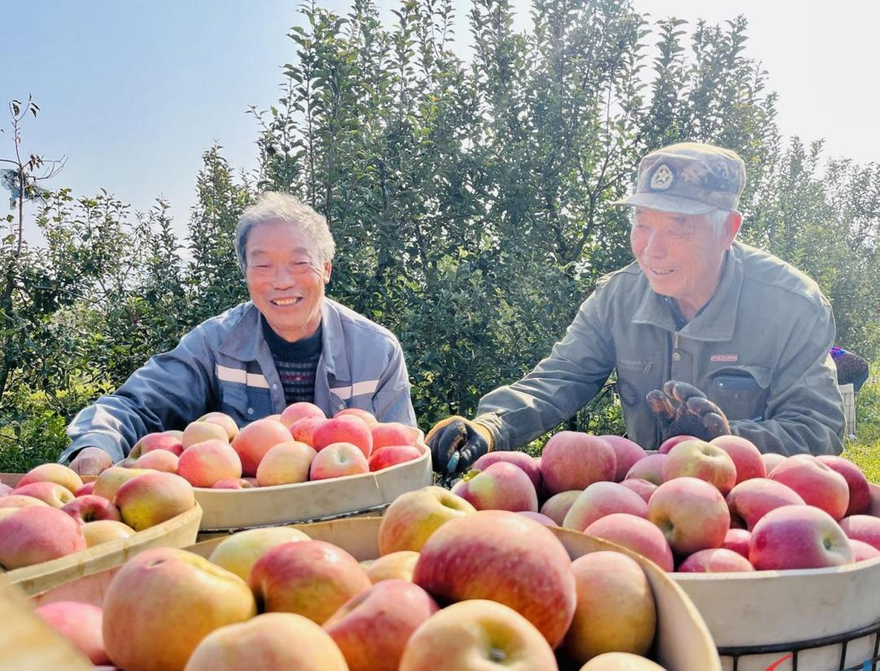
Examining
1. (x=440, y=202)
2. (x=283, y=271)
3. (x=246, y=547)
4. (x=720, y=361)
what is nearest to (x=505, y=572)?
(x=246, y=547)

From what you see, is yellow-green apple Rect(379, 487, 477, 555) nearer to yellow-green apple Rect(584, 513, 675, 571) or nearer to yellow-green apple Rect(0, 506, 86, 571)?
yellow-green apple Rect(584, 513, 675, 571)

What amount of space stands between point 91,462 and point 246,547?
1.25 metres

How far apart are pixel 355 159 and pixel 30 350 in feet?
9.30

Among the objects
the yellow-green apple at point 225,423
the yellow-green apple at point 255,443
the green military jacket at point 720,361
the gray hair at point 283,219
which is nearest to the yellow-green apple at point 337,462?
the yellow-green apple at point 255,443

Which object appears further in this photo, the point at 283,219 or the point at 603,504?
the point at 283,219

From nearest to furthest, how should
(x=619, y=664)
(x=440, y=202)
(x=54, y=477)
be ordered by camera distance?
1. (x=619, y=664)
2. (x=54, y=477)
3. (x=440, y=202)

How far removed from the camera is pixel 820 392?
8.70 feet

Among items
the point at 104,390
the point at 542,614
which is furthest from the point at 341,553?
the point at 104,390

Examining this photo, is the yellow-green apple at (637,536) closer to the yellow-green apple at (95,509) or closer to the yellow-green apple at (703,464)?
the yellow-green apple at (703,464)

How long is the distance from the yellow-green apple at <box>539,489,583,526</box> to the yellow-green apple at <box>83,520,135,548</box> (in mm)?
855

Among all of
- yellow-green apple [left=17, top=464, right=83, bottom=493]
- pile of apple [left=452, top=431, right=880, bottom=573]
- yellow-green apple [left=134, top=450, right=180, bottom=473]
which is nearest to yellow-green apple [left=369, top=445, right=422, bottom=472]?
pile of apple [left=452, top=431, right=880, bottom=573]

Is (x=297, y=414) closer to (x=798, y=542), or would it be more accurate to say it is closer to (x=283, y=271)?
(x=283, y=271)

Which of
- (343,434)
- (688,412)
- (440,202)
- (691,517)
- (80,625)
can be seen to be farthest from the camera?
(440,202)

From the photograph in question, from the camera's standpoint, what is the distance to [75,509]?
4.90 feet
